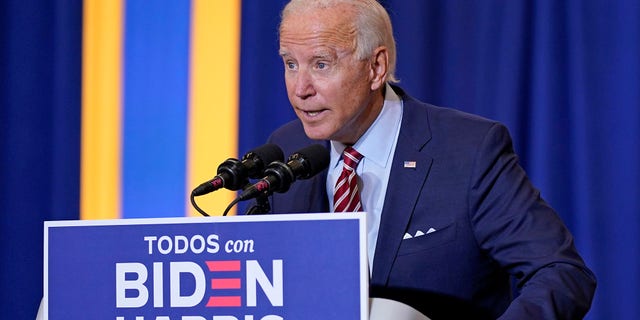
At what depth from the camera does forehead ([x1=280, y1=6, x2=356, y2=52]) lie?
197 centimetres

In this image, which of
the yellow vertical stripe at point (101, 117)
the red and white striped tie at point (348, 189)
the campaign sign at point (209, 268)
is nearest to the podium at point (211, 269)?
the campaign sign at point (209, 268)

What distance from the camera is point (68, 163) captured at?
3.33 m

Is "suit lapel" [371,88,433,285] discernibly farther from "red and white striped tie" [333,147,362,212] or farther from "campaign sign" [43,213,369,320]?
"campaign sign" [43,213,369,320]

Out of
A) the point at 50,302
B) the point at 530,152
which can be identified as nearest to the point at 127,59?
the point at 530,152

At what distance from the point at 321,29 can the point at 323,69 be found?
0.09 m

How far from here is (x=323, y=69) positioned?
78.2 inches

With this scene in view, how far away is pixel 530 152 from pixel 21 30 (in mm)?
1957

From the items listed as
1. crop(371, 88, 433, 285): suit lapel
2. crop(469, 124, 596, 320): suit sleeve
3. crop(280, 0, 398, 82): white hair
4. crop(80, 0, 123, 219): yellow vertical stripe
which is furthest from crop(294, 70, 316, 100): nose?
crop(80, 0, 123, 219): yellow vertical stripe

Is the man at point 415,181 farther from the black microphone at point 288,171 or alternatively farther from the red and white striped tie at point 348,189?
the black microphone at point 288,171

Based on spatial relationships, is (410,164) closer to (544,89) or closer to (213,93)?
(544,89)

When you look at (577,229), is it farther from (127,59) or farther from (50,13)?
(50,13)

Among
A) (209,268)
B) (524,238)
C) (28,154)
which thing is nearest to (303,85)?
(524,238)

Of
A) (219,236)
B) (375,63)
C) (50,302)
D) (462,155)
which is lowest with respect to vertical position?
(50,302)

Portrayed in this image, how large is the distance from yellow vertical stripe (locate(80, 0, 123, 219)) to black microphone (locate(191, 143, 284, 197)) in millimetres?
1646
